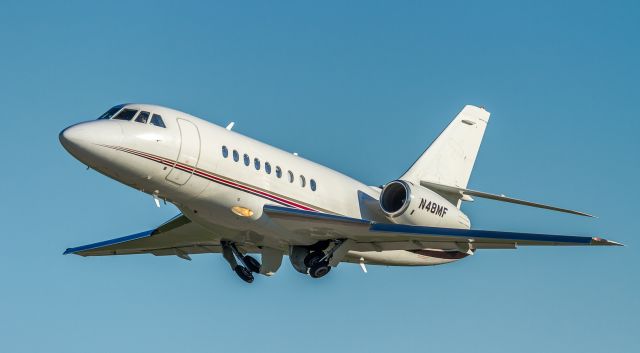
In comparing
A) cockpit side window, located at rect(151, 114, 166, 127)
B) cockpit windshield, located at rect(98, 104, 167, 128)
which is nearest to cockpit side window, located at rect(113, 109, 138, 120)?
cockpit windshield, located at rect(98, 104, 167, 128)

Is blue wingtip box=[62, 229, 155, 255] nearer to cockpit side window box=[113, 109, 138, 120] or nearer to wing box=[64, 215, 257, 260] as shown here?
wing box=[64, 215, 257, 260]

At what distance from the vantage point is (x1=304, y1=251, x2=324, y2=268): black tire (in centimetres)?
2655

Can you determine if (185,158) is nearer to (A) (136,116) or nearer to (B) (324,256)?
(A) (136,116)

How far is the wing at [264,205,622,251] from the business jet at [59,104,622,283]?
3cm

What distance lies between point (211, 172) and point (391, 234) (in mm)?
4427

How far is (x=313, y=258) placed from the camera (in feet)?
87.2

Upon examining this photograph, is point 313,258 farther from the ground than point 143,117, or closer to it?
closer to it

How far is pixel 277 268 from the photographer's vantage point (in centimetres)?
2770

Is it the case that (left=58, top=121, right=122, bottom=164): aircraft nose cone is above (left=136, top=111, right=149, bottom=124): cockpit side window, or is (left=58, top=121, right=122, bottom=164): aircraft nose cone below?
below

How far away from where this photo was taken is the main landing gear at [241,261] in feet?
90.3

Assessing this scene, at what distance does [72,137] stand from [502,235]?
9.34 metres

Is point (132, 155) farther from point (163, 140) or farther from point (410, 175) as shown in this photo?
point (410, 175)

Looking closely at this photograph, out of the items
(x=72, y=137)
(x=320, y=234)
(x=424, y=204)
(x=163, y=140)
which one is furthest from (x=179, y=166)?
(x=424, y=204)

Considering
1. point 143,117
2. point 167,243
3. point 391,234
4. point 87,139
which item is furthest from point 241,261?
point 87,139
